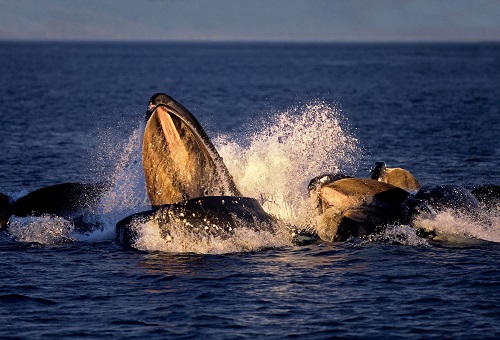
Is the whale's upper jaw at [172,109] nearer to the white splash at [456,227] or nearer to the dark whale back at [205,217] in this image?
the dark whale back at [205,217]

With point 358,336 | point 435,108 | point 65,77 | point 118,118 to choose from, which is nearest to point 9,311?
point 358,336

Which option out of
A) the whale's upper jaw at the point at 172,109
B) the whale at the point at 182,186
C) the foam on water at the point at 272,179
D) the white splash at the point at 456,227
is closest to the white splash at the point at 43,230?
the whale at the point at 182,186

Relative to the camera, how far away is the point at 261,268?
1522cm

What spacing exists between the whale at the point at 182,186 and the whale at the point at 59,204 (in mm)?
1999

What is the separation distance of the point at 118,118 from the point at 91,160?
57.8 feet

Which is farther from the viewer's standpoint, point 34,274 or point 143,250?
point 143,250

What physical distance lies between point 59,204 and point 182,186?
3.35 meters

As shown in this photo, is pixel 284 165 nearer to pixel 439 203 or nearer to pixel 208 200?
pixel 439 203

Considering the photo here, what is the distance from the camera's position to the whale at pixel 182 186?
A: 1579 centimetres

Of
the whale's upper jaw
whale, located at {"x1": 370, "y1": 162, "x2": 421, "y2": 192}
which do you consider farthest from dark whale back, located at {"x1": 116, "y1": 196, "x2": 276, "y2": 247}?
whale, located at {"x1": 370, "y1": 162, "x2": 421, "y2": 192}

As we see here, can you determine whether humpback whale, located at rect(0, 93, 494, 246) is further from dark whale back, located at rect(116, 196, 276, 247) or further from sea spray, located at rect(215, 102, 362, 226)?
sea spray, located at rect(215, 102, 362, 226)

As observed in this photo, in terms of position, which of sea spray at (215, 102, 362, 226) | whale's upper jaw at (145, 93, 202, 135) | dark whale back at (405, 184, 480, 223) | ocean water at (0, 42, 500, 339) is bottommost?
ocean water at (0, 42, 500, 339)

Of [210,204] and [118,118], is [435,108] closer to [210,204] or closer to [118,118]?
[118,118]

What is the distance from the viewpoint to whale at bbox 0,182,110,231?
18.4 metres
